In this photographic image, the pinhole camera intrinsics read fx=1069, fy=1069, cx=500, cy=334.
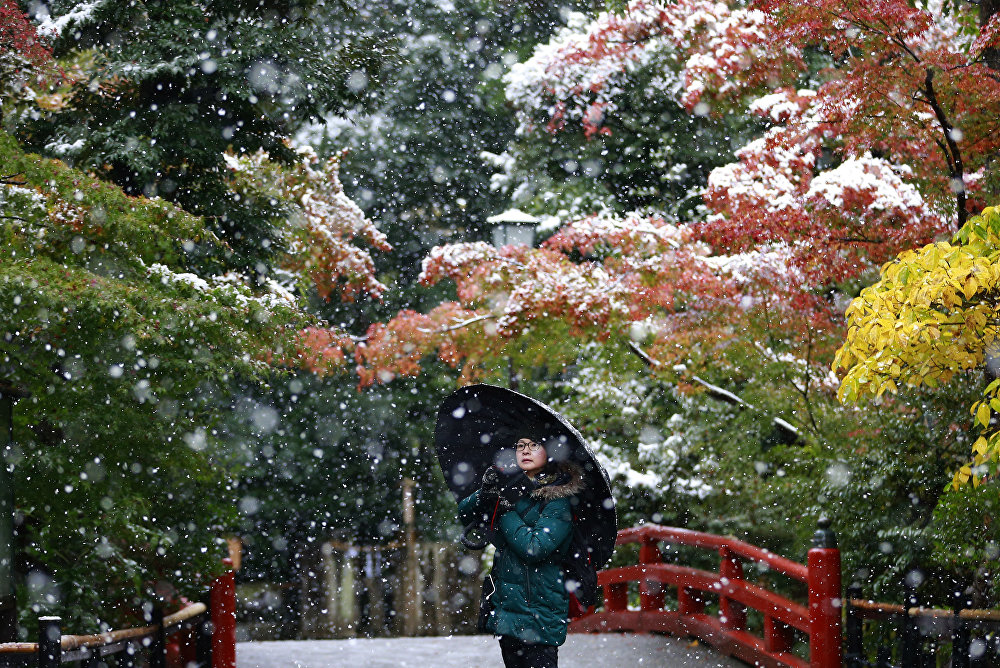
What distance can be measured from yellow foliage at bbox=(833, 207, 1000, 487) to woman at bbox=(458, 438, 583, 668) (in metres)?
1.34

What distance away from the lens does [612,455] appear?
13.1 m

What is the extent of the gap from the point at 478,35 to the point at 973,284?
19389 mm

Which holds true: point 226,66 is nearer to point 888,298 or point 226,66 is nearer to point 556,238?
point 556,238

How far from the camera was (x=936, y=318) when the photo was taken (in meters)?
4.30

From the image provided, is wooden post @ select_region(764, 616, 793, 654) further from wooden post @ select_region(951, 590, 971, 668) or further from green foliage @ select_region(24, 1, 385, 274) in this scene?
green foliage @ select_region(24, 1, 385, 274)

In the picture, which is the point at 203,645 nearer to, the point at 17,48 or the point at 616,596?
the point at 616,596

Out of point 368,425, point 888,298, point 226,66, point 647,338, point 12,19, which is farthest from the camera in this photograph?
point 368,425

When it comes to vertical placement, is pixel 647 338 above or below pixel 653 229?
below

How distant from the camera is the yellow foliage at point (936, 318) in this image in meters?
4.27

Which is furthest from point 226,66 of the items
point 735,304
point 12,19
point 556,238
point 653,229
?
point 735,304

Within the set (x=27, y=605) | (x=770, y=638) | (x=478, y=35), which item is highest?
(x=478, y=35)

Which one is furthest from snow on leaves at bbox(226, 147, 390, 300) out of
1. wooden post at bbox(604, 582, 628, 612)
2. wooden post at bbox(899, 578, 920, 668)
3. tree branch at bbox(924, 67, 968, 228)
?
wooden post at bbox(899, 578, 920, 668)

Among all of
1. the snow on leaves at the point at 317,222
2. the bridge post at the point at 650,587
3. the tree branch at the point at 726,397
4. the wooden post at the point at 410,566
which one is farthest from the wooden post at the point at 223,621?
the wooden post at the point at 410,566

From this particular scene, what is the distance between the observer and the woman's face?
4.92 m
